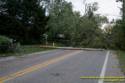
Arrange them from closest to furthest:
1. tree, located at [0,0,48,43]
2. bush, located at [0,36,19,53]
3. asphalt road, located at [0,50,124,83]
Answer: asphalt road, located at [0,50,124,83], bush, located at [0,36,19,53], tree, located at [0,0,48,43]

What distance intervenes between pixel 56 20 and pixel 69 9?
1081 cm

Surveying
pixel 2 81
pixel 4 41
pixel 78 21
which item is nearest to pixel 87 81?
pixel 2 81

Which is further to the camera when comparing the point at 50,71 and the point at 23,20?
the point at 23,20

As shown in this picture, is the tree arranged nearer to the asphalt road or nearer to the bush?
the bush

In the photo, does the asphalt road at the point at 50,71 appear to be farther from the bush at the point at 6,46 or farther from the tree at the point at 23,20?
the tree at the point at 23,20

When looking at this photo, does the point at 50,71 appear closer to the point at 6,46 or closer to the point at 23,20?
the point at 6,46

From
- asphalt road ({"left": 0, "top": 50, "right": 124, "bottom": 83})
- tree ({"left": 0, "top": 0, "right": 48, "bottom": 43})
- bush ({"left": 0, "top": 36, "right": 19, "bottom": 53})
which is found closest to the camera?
asphalt road ({"left": 0, "top": 50, "right": 124, "bottom": 83})

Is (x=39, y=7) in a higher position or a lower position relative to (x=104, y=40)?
higher

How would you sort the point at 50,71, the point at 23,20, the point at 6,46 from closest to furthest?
the point at 50,71 → the point at 6,46 → the point at 23,20

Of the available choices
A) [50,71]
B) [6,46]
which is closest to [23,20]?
[6,46]

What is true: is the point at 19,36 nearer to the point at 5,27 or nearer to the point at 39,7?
the point at 5,27

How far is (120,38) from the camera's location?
52.9m

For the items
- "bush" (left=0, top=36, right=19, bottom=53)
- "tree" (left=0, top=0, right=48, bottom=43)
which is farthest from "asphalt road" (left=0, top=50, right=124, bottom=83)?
"tree" (left=0, top=0, right=48, bottom=43)

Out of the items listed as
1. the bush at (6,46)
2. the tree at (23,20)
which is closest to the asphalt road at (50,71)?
the bush at (6,46)
